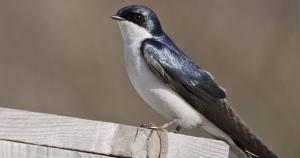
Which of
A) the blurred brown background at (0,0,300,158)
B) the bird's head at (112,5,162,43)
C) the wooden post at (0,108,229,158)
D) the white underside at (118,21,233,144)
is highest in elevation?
the bird's head at (112,5,162,43)

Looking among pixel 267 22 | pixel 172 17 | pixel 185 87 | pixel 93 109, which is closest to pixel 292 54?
pixel 267 22

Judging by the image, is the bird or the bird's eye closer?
the bird

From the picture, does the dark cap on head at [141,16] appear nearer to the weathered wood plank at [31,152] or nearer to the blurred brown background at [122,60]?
the weathered wood plank at [31,152]

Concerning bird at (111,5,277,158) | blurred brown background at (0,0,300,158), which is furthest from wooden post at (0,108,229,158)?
blurred brown background at (0,0,300,158)

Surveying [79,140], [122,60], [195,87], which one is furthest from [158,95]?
[122,60]

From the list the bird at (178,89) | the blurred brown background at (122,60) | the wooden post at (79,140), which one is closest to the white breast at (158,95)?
the bird at (178,89)

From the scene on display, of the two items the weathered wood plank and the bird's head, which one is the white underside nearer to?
the bird's head

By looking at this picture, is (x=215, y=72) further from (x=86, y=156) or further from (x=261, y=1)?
(x=86, y=156)
